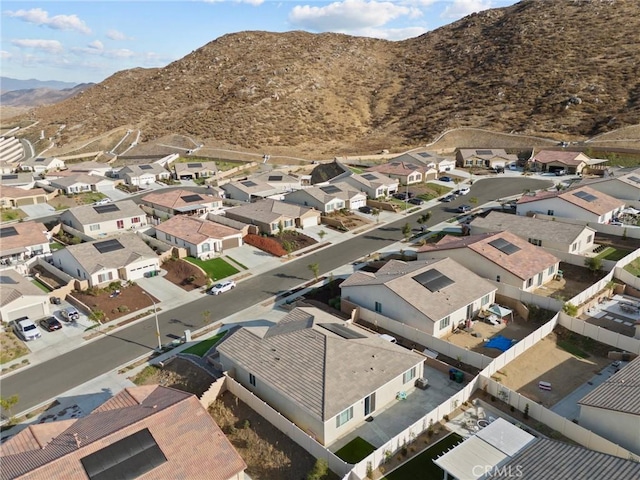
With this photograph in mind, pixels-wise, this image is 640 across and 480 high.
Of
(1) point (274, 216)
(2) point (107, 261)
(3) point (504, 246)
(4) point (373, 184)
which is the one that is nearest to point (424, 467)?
(3) point (504, 246)

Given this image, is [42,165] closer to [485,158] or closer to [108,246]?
[108,246]

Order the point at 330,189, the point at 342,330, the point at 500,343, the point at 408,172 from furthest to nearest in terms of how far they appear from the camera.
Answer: the point at 408,172, the point at 330,189, the point at 500,343, the point at 342,330

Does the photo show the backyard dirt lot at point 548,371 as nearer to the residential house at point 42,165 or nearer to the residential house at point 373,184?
the residential house at point 373,184

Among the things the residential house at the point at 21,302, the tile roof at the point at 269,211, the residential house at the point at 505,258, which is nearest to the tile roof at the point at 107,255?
the residential house at the point at 21,302

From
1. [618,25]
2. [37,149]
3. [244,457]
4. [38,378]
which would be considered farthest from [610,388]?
[37,149]

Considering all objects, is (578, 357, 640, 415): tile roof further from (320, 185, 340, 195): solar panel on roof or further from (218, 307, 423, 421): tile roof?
(320, 185, 340, 195): solar panel on roof

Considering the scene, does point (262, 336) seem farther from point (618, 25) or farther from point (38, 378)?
point (618, 25)
